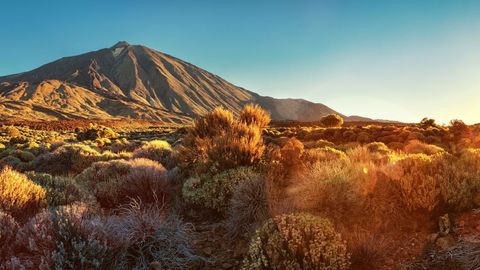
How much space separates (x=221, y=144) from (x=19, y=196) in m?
4.60

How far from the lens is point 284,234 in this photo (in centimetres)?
480

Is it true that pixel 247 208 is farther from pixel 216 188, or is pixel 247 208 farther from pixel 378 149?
pixel 378 149

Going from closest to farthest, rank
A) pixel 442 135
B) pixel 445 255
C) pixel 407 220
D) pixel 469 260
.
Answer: pixel 469 260 → pixel 445 255 → pixel 407 220 → pixel 442 135

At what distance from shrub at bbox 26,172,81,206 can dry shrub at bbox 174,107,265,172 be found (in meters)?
2.96

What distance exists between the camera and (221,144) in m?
9.45

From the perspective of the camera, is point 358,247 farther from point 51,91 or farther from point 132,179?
point 51,91

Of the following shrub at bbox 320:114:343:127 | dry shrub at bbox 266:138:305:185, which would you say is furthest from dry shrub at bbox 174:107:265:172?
shrub at bbox 320:114:343:127

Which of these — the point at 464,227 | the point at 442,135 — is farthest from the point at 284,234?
the point at 442,135

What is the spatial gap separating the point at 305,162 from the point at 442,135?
20452 mm

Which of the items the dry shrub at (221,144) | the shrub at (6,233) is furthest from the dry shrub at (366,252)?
the shrub at (6,233)

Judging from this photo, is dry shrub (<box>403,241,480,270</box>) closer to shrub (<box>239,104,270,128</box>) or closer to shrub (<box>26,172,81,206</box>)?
shrub (<box>26,172,81,206</box>)

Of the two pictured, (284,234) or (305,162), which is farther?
(305,162)

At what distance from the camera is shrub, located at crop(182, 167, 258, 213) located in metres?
7.76

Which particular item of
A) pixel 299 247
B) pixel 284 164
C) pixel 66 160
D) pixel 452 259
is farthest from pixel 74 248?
pixel 66 160
